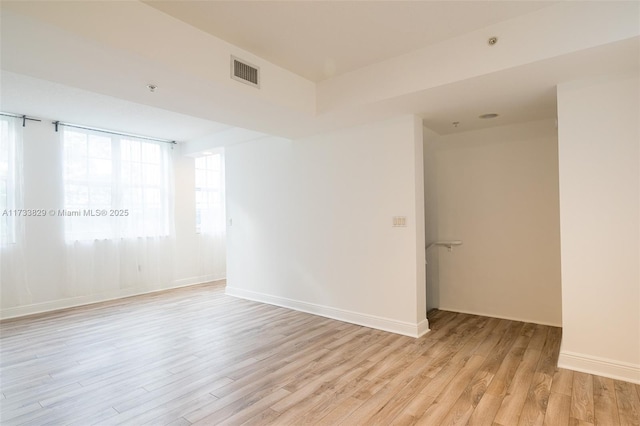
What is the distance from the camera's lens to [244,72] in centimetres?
303

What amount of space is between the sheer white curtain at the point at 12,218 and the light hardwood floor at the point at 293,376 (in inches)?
24.3

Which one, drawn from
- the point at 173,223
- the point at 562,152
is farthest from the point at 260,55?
the point at 173,223

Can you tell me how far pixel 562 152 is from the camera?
2.82m

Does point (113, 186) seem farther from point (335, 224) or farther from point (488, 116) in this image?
point (488, 116)

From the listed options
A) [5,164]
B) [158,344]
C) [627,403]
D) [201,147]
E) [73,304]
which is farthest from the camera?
[201,147]

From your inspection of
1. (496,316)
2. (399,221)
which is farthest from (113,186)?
(496,316)

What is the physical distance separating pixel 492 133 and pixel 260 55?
309 centimetres

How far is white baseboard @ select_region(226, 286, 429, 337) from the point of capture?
3.74 meters

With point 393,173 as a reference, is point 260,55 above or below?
above

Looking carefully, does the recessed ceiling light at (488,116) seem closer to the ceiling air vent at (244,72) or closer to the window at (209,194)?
the ceiling air vent at (244,72)

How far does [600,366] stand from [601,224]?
116cm

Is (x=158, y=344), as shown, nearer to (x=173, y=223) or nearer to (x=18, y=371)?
(x=18, y=371)

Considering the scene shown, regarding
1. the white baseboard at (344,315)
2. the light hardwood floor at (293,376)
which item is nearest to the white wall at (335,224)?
the white baseboard at (344,315)

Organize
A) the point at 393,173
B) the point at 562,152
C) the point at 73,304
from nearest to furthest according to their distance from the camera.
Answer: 1. the point at 562,152
2. the point at 393,173
3. the point at 73,304
